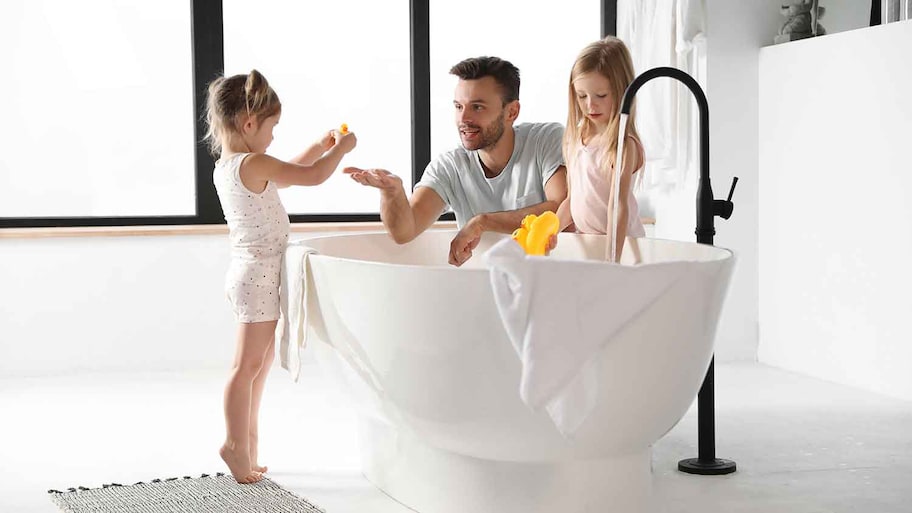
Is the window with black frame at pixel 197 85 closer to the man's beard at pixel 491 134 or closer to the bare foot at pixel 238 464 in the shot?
the man's beard at pixel 491 134

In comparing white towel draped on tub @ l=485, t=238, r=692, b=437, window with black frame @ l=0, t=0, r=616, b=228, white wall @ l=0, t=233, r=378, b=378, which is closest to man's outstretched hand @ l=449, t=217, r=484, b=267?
white towel draped on tub @ l=485, t=238, r=692, b=437

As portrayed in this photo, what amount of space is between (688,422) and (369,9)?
2.28 m

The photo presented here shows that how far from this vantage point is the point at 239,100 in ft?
8.61

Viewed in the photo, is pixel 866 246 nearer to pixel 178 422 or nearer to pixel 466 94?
pixel 466 94

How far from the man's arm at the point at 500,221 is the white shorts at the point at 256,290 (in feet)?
1.50

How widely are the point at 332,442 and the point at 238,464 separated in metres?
0.46

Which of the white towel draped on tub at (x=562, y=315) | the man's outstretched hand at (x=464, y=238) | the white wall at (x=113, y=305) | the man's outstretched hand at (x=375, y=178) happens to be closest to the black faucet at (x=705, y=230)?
the man's outstretched hand at (x=464, y=238)

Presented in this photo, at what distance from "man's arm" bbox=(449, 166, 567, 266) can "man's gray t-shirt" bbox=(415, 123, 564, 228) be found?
30mm

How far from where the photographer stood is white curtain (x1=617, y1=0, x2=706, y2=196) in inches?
160

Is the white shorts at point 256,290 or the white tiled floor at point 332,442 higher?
the white shorts at point 256,290

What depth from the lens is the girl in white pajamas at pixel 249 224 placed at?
2.58m

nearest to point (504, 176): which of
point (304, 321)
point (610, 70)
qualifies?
point (610, 70)

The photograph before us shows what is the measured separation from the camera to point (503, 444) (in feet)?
6.74

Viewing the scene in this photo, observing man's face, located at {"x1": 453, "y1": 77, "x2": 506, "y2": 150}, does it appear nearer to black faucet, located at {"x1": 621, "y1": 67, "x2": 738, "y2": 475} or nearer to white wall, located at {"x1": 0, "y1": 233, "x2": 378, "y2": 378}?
black faucet, located at {"x1": 621, "y1": 67, "x2": 738, "y2": 475}
